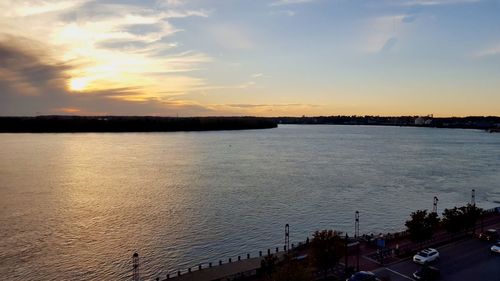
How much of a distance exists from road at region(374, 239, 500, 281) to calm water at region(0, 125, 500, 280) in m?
15.2

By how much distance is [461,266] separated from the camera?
1120 inches

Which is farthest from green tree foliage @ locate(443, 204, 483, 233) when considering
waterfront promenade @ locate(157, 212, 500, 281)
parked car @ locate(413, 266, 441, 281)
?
parked car @ locate(413, 266, 441, 281)

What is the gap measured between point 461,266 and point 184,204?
41.2 m

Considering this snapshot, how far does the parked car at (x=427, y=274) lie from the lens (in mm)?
25312

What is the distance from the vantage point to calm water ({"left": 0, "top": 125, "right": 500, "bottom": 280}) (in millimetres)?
39094

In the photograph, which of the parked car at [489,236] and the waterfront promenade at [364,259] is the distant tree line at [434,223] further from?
the parked car at [489,236]

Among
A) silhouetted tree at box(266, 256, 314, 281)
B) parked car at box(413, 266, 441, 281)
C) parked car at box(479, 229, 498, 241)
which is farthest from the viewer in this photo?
parked car at box(479, 229, 498, 241)

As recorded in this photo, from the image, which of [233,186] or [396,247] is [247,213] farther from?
[396,247]

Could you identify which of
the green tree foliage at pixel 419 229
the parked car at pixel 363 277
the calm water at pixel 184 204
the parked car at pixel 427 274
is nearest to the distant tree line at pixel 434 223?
the green tree foliage at pixel 419 229

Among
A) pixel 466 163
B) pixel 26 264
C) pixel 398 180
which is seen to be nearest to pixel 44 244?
pixel 26 264

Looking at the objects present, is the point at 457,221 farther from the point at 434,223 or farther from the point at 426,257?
the point at 426,257

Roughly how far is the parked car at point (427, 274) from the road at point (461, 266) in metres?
0.55

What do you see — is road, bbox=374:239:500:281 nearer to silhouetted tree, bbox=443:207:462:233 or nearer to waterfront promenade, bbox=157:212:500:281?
waterfront promenade, bbox=157:212:500:281

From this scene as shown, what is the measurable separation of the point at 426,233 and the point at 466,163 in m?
93.5
